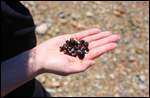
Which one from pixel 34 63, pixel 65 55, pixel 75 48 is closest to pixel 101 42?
pixel 75 48

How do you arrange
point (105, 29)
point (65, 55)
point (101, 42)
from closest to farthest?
point (65, 55) → point (101, 42) → point (105, 29)

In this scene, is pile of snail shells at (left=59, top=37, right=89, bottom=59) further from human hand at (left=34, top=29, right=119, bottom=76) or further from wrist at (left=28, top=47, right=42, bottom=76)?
wrist at (left=28, top=47, right=42, bottom=76)

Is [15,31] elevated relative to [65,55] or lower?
elevated

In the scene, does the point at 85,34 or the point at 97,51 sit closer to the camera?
the point at 97,51

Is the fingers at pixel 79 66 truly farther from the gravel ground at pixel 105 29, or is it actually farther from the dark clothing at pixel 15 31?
the gravel ground at pixel 105 29

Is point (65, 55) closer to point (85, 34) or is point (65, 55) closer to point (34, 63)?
point (34, 63)

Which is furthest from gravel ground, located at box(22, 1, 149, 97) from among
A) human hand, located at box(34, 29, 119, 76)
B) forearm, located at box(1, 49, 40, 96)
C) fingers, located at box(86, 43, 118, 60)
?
forearm, located at box(1, 49, 40, 96)
